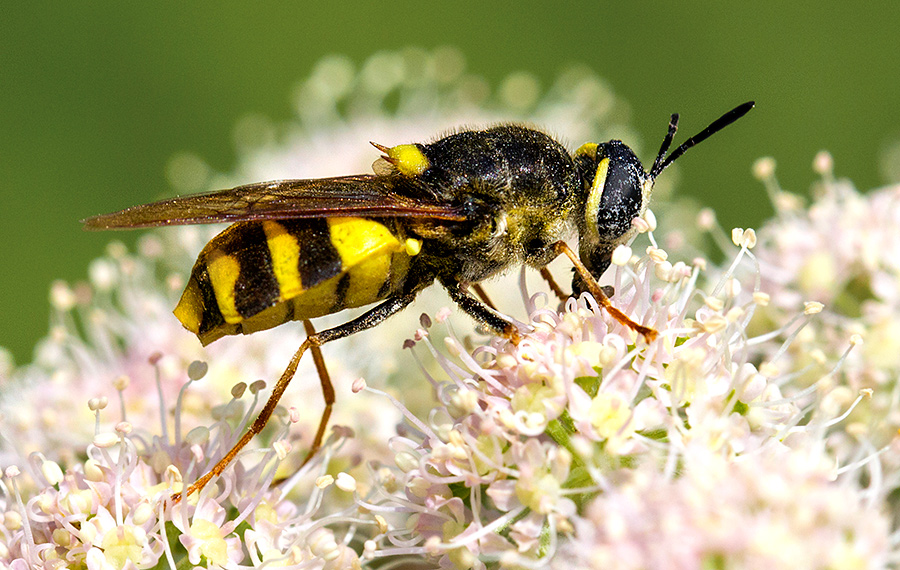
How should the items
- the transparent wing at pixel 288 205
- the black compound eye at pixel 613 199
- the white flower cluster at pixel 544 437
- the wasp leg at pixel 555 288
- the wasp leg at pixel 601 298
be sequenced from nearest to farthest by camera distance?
1. the white flower cluster at pixel 544 437
2. the wasp leg at pixel 601 298
3. the transparent wing at pixel 288 205
4. the black compound eye at pixel 613 199
5. the wasp leg at pixel 555 288

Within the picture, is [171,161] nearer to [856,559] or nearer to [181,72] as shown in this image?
[181,72]

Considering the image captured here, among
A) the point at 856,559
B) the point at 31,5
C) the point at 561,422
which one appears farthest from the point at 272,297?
the point at 31,5

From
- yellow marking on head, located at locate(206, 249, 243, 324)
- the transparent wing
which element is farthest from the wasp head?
yellow marking on head, located at locate(206, 249, 243, 324)

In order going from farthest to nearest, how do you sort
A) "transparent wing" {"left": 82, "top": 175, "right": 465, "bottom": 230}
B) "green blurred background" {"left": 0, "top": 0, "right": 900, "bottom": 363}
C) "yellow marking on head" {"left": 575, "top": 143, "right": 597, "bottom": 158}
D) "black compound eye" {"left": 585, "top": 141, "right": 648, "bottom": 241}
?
1. "green blurred background" {"left": 0, "top": 0, "right": 900, "bottom": 363}
2. "yellow marking on head" {"left": 575, "top": 143, "right": 597, "bottom": 158}
3. "black compound eye" {"left": 585, "top": 141, "right": 648, "bottom": 241}
4. "transparent wing" {"left": 82, "top": 175, "right": 465, "bottom": 230}

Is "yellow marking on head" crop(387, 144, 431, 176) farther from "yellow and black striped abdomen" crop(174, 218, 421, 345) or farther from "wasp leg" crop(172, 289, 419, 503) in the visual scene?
"wasp leg" crop(172, 289, 419, 503)

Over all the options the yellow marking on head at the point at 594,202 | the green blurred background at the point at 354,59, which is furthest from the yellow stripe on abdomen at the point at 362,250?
the green blurred background at the point at 354,59

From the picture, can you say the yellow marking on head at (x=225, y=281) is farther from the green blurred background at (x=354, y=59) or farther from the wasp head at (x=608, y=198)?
the green blurred background at (x=354, y=59)
